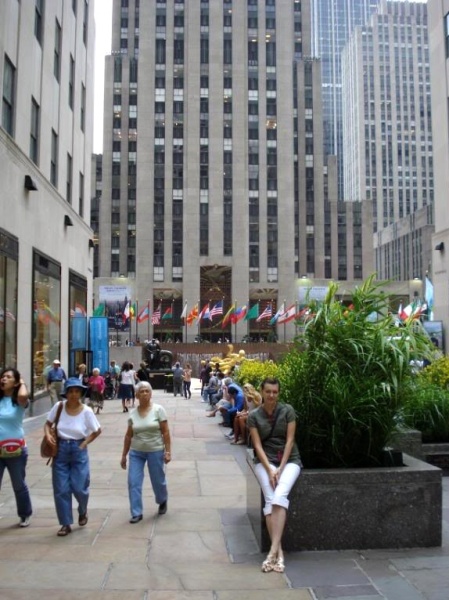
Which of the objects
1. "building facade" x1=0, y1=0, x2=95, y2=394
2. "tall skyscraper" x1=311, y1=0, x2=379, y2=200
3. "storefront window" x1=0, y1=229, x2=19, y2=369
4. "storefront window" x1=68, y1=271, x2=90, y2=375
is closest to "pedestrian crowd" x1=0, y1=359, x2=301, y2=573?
"storefront window" x1=0, y1=229, x2=19, y2=369

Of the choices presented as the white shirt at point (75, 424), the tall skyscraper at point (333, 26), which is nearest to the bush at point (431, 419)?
the white shirt at point (75, 424)

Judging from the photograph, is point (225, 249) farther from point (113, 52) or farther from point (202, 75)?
point (113, 52)

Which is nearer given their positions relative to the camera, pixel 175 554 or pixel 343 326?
pixel 175 554

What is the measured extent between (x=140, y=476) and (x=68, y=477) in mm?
827

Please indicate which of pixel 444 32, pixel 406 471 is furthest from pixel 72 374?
pixel 444 32

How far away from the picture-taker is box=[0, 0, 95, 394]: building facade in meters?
16.0

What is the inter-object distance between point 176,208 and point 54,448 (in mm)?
72201

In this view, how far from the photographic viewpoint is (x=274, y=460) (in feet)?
19.0

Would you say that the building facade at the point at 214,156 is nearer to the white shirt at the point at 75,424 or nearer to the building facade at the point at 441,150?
the building facade at the point at 441,150

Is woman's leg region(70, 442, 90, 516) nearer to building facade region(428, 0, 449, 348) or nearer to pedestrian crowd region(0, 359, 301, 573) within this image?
pedestrian crowd region(0, 359, 301, 573)

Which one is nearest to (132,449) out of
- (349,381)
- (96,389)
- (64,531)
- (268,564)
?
(64,531)

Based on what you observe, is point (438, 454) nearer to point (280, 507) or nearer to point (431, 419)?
point (431, 419)

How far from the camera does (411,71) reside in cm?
13800

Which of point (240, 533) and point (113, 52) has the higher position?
point (113, 52)
